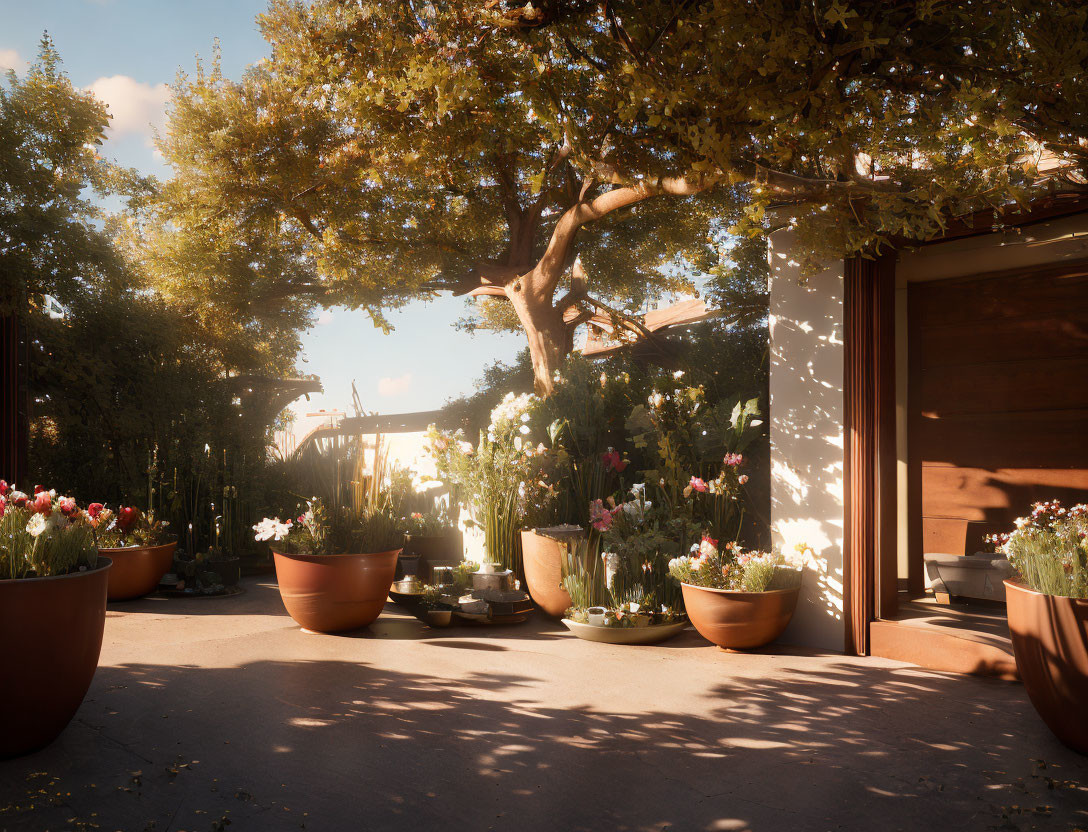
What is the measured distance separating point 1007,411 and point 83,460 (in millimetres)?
9293

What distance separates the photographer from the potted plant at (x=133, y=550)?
6.51 metres

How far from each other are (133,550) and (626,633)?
4529 mm

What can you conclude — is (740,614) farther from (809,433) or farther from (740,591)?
(809,433)

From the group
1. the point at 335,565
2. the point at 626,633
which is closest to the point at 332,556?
the point at 335,565

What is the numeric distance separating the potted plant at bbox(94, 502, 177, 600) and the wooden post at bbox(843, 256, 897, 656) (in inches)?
230

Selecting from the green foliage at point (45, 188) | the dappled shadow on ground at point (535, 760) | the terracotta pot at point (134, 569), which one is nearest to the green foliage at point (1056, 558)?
the dappled shadow on ground at point (535, 760)

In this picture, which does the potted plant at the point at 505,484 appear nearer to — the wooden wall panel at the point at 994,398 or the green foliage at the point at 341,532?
the green foliage at the point at 341,532

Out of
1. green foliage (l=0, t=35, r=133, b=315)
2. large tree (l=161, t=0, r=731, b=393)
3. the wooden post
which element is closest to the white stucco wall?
the wooden post

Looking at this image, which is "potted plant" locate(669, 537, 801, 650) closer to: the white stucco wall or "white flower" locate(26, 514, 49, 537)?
the white stucco wall

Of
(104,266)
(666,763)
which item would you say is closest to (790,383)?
(666,763)

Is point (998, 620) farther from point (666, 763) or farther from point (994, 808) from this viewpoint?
point (666, 763)

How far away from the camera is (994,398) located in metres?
6.11

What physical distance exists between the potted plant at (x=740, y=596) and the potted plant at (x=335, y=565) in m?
2.15

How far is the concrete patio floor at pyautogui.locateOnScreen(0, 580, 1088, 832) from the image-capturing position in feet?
8.18
